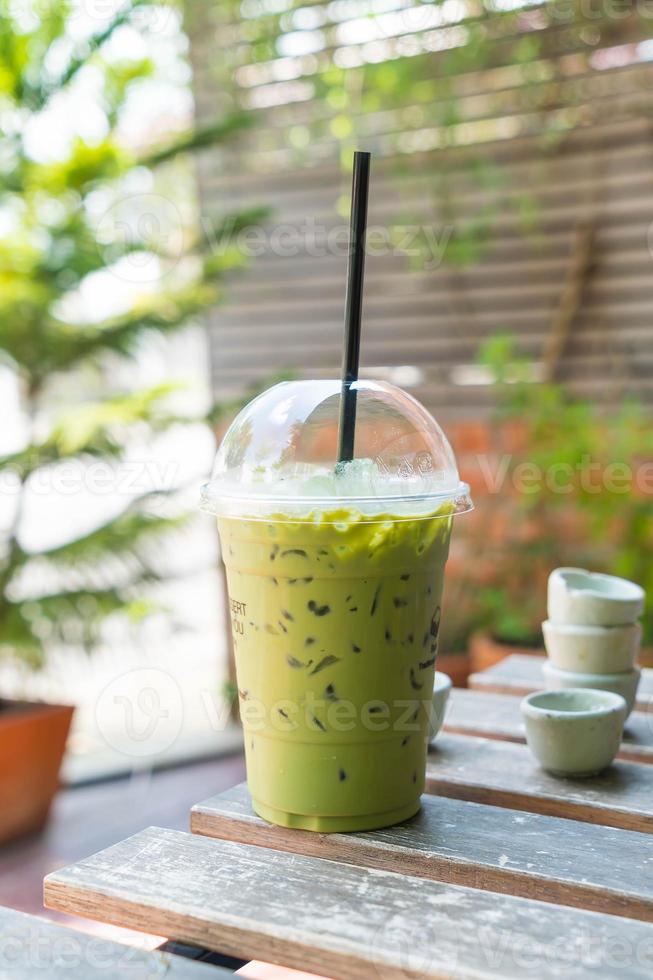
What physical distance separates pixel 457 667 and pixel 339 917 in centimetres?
227

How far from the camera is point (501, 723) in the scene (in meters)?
1.19

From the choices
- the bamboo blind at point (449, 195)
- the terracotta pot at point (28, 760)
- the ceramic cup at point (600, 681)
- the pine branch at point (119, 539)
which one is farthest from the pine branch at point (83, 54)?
the ceramic cup at point (600, 681)

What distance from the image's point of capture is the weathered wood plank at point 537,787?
917 mm

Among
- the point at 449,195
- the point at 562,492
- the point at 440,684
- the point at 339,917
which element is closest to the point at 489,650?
the point at 562,492

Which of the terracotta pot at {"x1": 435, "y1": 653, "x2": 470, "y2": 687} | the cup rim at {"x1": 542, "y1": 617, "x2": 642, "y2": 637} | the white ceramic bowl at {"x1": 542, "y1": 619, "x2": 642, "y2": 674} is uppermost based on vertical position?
Result: the cup rim at {"x1": 542, "y1": 617, "x2": 642, "y2": 637}

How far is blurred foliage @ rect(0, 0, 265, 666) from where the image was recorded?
8.21 feet

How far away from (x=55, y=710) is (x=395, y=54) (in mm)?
2159

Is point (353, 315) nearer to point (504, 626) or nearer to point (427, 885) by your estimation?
point (427, 885)

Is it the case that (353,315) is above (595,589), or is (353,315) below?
above

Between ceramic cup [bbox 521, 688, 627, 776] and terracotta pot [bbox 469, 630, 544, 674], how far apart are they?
1.72 m

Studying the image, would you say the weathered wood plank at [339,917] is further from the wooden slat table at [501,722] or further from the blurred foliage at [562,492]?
the blurred foliage at [562,492]

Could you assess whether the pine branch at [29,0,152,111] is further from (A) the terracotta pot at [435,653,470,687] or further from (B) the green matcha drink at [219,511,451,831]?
(B) the green matcha drink at [219,511,451,831]

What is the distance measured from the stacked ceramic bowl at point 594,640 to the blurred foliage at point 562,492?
1570mm

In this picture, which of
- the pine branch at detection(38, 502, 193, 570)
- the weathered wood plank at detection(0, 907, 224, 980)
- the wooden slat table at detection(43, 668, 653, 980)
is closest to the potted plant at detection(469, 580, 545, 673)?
the pine branch at detection(38, 502, 193, 570)
